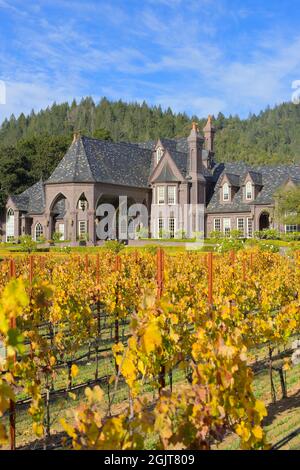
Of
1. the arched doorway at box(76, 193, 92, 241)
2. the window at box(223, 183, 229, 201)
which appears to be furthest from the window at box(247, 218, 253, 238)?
the arched doorway at box(76, 193, 92, 241)

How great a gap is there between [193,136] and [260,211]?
30.4 ft

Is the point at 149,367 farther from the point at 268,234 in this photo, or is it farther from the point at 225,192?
the point at 225,192

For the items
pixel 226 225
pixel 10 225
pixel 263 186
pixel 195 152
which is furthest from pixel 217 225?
pixel 10 225

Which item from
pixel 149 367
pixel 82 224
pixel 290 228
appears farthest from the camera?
pixel 82 224

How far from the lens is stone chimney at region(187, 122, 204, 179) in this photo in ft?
165

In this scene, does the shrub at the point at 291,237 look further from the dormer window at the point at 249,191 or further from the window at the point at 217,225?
the window at the point at 217,225

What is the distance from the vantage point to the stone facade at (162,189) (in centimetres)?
4831

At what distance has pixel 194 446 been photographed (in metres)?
4.79

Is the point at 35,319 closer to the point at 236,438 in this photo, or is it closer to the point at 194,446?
the point at 236,438

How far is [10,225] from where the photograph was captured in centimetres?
5991

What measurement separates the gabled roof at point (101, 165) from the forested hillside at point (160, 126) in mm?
60887

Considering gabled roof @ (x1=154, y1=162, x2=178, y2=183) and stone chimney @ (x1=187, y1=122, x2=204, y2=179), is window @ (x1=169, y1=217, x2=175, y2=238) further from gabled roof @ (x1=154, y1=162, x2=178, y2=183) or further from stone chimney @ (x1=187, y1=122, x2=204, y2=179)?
stone chimney @ (x1=187, y1=122, x2=204, y2=179)

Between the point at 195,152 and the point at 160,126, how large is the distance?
99.8m

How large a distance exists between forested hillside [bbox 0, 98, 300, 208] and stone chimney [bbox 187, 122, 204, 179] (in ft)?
201
